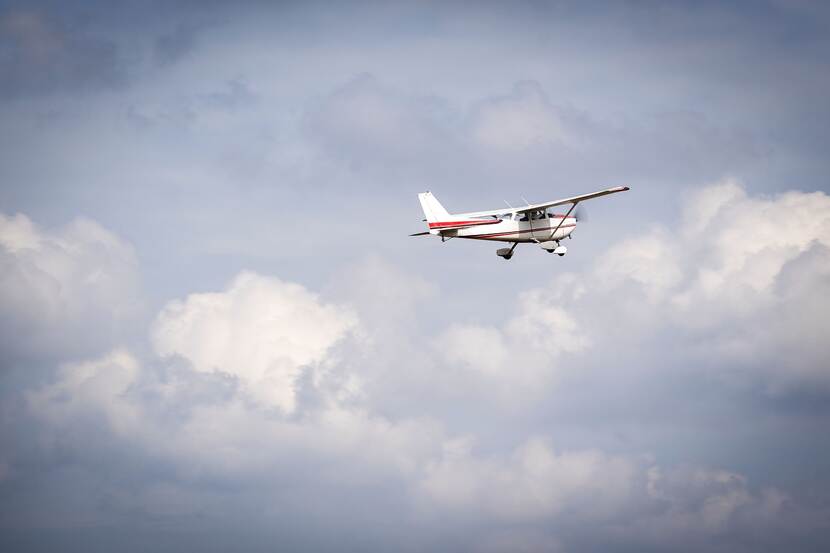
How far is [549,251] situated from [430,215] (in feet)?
30.4

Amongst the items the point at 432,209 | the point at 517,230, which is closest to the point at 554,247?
the point at 517,230

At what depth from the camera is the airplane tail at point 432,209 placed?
241ft

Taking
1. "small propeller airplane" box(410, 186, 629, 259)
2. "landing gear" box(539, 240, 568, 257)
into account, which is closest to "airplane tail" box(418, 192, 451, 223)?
"small propeller airplane" box(410, 186, 629, 259)

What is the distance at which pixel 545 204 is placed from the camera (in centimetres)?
7312

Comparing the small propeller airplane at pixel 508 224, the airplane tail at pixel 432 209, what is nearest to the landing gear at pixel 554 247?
the small propeller airplane at pixel 508 224

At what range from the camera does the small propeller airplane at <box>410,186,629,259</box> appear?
73.4m

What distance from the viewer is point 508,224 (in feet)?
246

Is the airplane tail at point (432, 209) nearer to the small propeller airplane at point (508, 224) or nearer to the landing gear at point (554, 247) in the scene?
the small propeller airplane at point (508, 224)

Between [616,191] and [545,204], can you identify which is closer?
[616,191]

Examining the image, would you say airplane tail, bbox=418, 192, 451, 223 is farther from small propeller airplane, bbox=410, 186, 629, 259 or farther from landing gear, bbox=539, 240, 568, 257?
landing gear, bbox=539, 240, 568, 257

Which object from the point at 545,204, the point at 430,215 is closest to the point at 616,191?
the point at 545,204

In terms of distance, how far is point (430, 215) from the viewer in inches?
2891

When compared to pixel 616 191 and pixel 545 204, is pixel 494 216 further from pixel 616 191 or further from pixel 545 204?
pixel 616 191

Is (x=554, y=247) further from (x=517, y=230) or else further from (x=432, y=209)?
(x=432, y=209)
